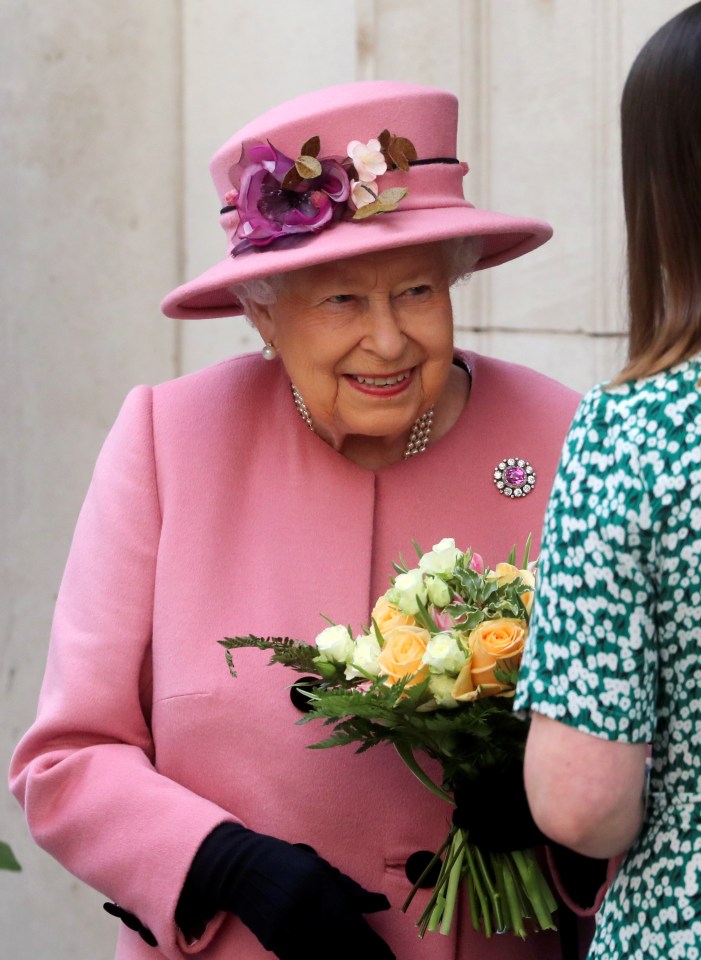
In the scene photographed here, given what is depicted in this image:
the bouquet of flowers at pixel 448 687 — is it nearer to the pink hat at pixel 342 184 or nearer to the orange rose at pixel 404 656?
the orange rose at pixel 404 656

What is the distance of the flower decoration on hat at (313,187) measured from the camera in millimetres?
2678

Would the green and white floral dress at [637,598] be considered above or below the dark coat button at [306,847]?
above

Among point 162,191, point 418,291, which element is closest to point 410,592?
point 418,291

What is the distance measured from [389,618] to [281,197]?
0.83 meters

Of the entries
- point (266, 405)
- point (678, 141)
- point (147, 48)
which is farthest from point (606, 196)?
point (678, 141)

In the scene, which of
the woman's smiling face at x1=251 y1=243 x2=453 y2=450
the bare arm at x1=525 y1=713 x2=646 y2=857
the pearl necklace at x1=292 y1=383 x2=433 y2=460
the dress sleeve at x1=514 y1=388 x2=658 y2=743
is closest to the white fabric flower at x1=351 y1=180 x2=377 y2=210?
the woman's smiling face at x1=251 y1=243 x2=453 y2=450

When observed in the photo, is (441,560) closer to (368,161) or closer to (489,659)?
(489,659)

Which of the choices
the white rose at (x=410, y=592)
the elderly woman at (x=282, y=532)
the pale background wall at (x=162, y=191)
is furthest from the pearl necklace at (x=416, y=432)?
the pale background wall at (x=162, y=191)

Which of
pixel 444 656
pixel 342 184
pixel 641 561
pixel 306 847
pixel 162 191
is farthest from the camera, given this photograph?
pixel 162 191

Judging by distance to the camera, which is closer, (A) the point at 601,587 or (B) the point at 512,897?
(A) the point at 601,587

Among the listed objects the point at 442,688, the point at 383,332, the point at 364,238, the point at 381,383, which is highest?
the point at 364,238

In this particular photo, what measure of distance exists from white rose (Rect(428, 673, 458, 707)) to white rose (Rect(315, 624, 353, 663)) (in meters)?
0.17

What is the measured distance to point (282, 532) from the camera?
9.32ft

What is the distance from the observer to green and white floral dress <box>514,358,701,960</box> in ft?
5.38
